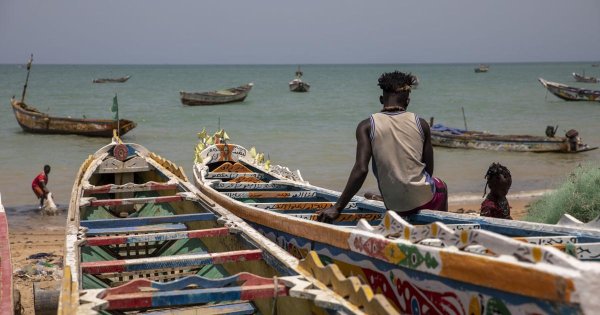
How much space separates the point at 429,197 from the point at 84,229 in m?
3.07

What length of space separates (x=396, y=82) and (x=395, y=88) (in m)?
0.05

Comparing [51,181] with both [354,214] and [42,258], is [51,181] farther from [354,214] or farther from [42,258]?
[354,214]

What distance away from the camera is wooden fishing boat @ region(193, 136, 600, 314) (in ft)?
9.21

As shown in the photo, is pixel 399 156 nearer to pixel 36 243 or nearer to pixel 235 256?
pixel 235 256

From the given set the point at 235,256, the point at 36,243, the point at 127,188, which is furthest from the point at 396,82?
the point at 36,243

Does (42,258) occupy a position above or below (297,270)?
below

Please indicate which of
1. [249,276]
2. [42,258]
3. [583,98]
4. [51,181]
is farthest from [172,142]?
[583,98]

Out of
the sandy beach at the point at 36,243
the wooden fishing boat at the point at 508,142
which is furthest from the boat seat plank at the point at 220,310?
the wooden fishing boat at the point at 508,142

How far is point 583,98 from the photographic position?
166 ft

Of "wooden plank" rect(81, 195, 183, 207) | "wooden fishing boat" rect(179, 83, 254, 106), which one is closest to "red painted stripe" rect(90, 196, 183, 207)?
"wooden plank" rect(81, 195, 183, 207)

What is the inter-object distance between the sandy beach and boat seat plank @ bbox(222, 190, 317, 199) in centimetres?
265

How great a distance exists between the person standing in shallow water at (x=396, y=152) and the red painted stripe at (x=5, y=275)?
2.74 metres

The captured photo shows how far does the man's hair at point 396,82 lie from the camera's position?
5.26 m

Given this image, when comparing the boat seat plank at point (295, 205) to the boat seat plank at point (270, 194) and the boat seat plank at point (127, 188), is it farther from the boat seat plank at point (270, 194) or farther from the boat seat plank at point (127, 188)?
the boat seat plank at point (127, 188)
